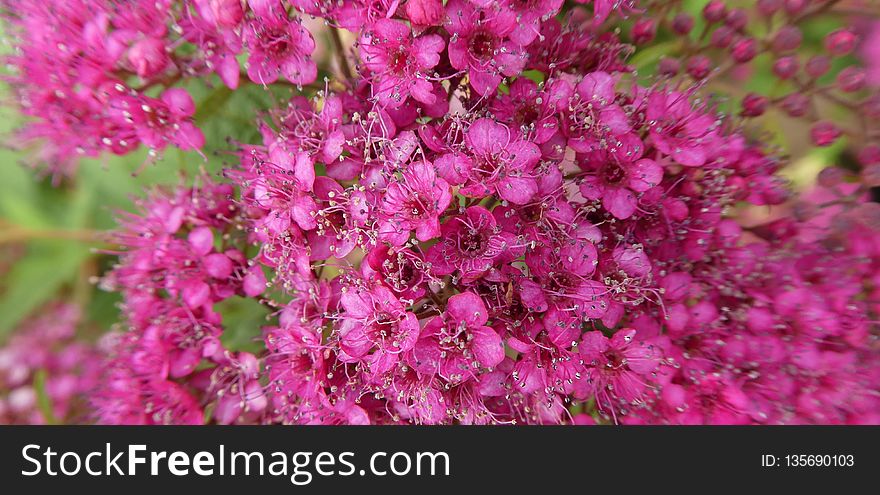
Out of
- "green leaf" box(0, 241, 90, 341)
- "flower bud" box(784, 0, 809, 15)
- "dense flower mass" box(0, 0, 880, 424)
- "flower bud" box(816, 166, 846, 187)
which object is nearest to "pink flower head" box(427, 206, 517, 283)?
"dense flower mass" box(0, 0, 880, 424)

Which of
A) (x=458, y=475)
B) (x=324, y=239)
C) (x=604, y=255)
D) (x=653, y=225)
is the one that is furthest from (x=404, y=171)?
(x=458, y=475)

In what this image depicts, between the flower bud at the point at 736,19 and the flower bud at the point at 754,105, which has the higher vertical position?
the flower bud at the point at 736,19

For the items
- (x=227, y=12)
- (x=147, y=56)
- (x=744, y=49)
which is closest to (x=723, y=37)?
(x=744, y=49)

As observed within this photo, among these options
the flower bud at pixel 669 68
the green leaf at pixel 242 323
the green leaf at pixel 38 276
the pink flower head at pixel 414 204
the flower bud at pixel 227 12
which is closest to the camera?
the pink flower head at pixel 414 204

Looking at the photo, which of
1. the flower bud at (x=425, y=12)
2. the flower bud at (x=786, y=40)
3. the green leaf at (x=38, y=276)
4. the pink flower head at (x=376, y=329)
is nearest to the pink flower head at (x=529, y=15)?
the flower bud at (x=425, y=12)

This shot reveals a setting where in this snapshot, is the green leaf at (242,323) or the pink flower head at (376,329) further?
the green leaf at (242,323)

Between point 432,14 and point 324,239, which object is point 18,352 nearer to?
point 324,239

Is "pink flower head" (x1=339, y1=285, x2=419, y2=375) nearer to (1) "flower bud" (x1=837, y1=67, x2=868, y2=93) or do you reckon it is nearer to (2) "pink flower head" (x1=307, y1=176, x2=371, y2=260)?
(2) "pink flower head" (x1=307, y1=176, x2=371, y2=260)

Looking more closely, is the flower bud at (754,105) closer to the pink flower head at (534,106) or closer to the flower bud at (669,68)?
the flower bud at (669,68)
